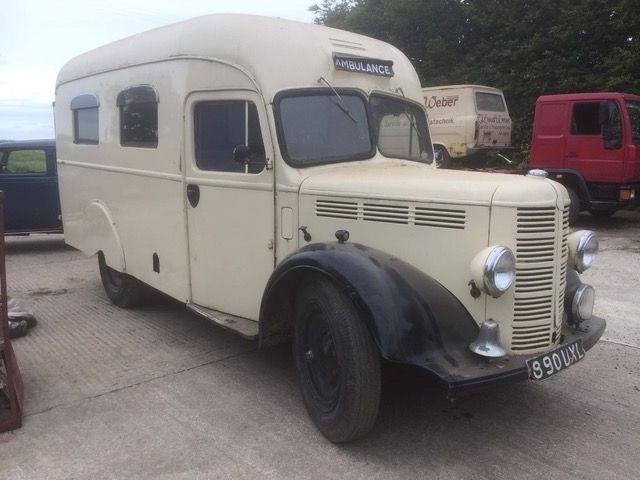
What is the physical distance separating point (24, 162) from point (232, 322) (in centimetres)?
706

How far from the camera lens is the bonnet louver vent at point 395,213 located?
3.36 meters

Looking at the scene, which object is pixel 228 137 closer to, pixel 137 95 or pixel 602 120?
pixel 137 95

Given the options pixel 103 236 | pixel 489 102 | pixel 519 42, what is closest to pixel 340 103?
pixel 103 236

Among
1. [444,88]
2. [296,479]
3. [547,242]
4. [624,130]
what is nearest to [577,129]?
[624,130]

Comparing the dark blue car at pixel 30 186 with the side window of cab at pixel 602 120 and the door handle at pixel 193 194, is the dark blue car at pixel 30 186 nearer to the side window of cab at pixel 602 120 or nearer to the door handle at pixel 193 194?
the door handle at pixel 193 194

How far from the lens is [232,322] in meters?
4.36

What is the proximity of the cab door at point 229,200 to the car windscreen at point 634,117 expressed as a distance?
8735 millimetres

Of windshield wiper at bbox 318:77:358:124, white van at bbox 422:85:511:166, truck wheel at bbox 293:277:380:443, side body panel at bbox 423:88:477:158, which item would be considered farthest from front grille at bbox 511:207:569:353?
side body panel at bbox 423:88:477:158

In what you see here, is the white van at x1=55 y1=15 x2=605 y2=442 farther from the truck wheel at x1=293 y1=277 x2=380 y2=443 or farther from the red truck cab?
the red truck cab

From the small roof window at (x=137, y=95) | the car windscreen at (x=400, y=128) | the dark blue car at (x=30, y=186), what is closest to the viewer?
the car windscreen at (x=400, y=128)

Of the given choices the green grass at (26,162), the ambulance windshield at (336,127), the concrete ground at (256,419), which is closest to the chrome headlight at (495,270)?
the concrete ground at (256,419)

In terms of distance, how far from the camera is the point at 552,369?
3170 millimetres

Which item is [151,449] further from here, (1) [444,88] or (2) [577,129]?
(1) [444,88]

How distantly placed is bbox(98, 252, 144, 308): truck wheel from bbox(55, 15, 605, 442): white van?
0.81ft
